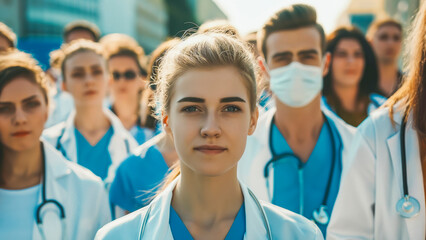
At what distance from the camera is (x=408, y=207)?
207 cm

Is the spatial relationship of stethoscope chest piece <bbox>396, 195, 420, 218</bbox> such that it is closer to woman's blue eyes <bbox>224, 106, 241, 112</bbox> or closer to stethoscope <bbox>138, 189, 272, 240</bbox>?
stethoscope <bbox>138, 189, 272, 240</bbox>

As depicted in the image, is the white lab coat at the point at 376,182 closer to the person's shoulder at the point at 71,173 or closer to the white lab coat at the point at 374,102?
the person's shoulder at the point at 71,173

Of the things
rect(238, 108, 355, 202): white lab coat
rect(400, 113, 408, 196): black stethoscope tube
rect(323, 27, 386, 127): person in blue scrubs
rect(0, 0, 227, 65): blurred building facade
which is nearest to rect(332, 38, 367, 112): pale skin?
rect(323, 27, 386, 127): person in blue scrubs

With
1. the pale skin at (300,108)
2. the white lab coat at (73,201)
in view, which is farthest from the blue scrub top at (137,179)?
the pale skin at (300,108)

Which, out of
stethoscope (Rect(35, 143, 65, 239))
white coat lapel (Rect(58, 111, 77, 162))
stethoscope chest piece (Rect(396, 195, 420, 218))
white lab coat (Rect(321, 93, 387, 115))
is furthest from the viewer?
white lab coat (Rect(321, 93, 387, 115))

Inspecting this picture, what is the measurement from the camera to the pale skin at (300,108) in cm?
316

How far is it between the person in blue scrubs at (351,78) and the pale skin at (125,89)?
7.46 feet

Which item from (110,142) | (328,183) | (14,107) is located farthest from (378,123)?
(110,142)

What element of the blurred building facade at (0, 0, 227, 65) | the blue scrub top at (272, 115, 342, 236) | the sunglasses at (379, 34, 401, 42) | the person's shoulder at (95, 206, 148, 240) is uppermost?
the blurred building facade at (0, 0, 227, 65)

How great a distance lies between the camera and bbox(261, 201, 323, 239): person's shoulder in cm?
186

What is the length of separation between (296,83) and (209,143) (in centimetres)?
157

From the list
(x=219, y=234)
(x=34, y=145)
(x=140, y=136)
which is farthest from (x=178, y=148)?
(x=140, y=136)

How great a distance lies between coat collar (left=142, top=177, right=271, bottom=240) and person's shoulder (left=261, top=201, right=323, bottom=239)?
0.05 m

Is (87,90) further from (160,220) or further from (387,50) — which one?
(387,50)
